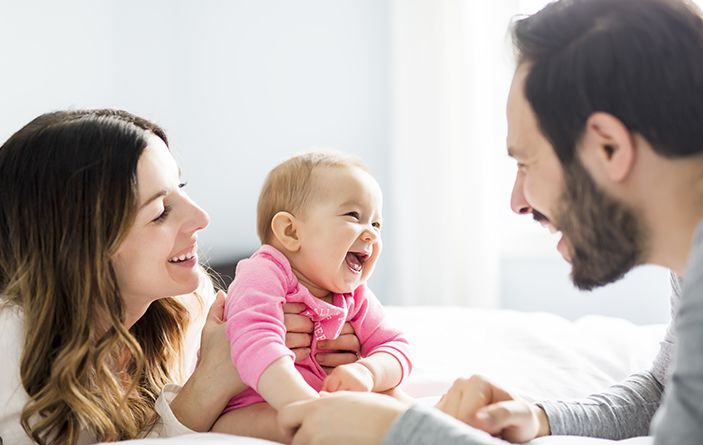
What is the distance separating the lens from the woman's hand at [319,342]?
5.20ft

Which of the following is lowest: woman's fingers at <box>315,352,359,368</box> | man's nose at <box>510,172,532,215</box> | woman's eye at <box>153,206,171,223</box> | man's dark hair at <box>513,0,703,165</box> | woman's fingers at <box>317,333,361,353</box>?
woman's fingers at <box>315,352,359,368</box>

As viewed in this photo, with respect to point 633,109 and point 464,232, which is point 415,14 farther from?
point 633,109

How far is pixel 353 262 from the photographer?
5.44 ft

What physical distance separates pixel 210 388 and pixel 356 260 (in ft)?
1.15

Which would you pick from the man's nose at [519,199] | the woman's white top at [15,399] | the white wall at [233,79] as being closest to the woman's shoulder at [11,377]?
the woman's white top at [15,399]

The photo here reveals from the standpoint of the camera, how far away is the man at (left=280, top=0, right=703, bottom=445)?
1257mm

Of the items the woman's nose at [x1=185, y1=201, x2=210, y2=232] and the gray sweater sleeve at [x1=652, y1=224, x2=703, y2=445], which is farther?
the woman's nose at [x1=185, y1=201, x2=210, y2=232]

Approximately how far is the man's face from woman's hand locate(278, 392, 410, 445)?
37 centimetres

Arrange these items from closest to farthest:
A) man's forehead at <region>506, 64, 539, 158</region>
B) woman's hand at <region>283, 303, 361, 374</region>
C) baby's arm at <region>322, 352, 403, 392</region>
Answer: man's forehead at <region>506, 64, 539, 158</region>, baby's arm at <region>322, 352, 403, 392</region>, woman's hand at <region>283, 303, 361, 374</region>

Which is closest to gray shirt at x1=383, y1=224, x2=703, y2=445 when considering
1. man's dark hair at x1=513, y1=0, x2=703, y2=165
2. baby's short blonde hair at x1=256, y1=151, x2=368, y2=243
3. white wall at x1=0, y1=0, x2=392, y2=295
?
man's dark hair at x1=513, y1=0, x2=703, y2=165

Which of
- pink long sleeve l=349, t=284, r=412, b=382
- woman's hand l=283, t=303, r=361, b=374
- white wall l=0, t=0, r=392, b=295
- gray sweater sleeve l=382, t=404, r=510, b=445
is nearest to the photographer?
gray sweater sleeve l=382, t=404, r=510, b=445

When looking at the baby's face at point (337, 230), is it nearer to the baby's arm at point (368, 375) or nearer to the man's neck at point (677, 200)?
the baby's arm at point (368, 375)

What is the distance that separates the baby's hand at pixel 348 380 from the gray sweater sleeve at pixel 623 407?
0.30 m

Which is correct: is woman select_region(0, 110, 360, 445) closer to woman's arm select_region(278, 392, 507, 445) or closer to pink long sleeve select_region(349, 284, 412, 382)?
pink long sleeve select_region(349, 284, 412, 382)
